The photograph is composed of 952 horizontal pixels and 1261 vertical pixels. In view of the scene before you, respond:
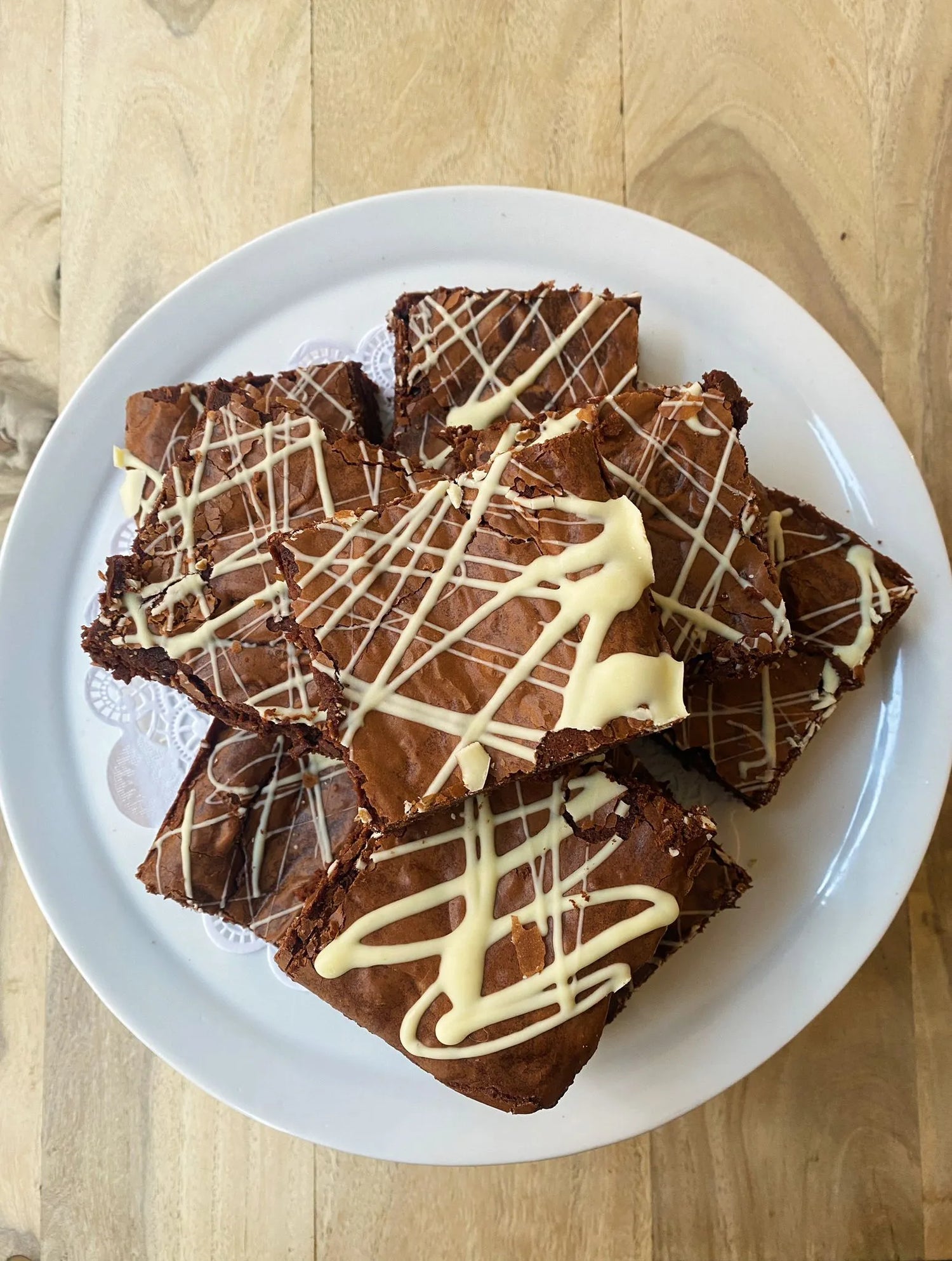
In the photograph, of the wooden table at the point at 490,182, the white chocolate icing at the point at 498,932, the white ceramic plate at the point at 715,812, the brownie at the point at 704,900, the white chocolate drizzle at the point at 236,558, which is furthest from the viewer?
the wooden table at the point at 490,182

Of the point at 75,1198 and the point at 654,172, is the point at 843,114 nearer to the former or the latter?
the point at 654,172

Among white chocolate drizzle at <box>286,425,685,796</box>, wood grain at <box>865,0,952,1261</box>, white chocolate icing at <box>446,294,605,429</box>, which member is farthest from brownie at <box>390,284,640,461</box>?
wood grain at <box>865,0,952,1261</box>

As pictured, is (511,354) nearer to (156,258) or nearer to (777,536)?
(777,536)

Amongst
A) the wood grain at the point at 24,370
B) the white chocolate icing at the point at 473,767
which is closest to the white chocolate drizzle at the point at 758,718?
the white chocolate icing at the point at 473,767

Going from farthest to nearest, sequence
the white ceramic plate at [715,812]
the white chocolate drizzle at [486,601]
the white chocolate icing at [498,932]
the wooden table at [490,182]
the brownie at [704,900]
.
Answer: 1. the wooden table at [490,182]
2. the white ceramic plate at [715,812]
3. the brownie at [704,900]
4. the white chocolate icing at [498,932]
5. the white chocolate drizzle at [486,601]

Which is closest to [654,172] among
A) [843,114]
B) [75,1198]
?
[843,114]

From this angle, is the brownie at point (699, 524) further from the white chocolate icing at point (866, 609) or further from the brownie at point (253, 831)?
the brownie at point (253, 831)
